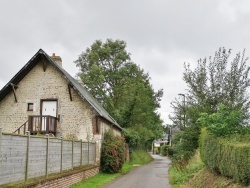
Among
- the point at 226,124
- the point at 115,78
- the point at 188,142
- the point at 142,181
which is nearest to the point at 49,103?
the point at 142,181

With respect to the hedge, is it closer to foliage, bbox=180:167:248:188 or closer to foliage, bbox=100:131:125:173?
foliage, bbox=180:167:248:188

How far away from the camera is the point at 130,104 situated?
41875mm

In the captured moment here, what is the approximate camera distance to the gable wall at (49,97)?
25.2 metres

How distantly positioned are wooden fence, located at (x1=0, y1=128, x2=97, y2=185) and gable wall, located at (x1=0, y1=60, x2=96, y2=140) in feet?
20.1

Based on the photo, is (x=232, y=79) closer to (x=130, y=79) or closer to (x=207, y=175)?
(x=207, y=175)

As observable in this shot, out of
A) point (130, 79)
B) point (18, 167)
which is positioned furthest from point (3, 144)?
point (130, 79)

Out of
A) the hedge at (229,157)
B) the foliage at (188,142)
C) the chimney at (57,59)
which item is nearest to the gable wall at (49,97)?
the chimney at (57,59)

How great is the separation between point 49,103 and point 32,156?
1407 cm

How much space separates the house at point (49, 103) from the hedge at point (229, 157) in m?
11.9

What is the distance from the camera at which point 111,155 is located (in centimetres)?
2484

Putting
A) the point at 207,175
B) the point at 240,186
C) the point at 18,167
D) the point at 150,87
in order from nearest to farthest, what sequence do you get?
the point at 240,186 → the point at 18,167 → the point at 207,175 → the point at 150,87

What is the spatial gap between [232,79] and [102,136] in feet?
34.3

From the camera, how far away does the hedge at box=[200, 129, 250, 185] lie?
31.3ft

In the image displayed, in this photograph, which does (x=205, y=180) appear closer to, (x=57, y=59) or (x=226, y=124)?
(x=226, y=124)
